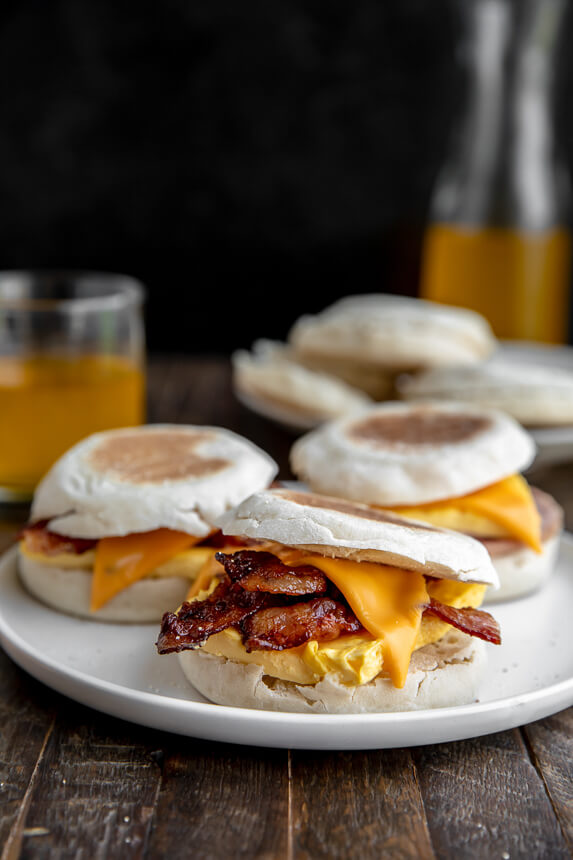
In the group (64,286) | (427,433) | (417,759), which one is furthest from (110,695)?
(64,286)

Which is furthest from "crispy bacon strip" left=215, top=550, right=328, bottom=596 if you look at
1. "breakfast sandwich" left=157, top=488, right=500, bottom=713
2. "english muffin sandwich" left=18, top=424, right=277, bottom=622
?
"english muffin sandwich" left=18, top=424, right=277, bottom=622

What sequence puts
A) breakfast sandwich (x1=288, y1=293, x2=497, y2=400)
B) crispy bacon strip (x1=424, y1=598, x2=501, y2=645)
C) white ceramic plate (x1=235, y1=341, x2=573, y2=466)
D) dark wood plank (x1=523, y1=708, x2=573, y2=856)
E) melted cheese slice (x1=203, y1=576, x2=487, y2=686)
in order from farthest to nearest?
breakfast sandwich (x1=288, y1=293, x2=497, y2=400)
white ceramic plate (x1=235, y1=341, x2=573, y2=466)
crispy bacon strip (x1=424, y1=598, x2=501, y2=645)
melted cheese slice (x1=203, y1=576, x2=487, y2=686)
dark wood plank (x1=523, y1=708, x2=573, y2=856)

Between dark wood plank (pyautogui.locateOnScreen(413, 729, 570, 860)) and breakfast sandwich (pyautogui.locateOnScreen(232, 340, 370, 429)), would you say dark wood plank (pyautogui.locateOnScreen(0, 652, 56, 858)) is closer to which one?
dark wood plank (pyautogui.locateOnScreen(413, 729, 570, 860))

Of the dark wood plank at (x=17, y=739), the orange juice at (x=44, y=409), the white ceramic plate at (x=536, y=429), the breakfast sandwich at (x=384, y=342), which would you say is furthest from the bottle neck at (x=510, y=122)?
the dark wood plank at (x=17, y=739)

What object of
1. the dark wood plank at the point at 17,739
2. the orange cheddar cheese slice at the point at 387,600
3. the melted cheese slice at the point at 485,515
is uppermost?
the orange cheddar cheese slice at the point at 387,600

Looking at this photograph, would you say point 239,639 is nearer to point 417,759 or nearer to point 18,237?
point 417,759

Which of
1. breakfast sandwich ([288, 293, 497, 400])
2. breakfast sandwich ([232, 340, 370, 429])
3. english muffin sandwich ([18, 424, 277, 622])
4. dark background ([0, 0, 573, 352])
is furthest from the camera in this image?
dark background ([0, 0, 573, 352])

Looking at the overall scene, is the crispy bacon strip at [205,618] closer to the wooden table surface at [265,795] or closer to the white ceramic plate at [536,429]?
the wooden table surface at [265,795]

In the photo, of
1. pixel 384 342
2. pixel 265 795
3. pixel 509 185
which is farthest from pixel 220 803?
pixel 509 185
